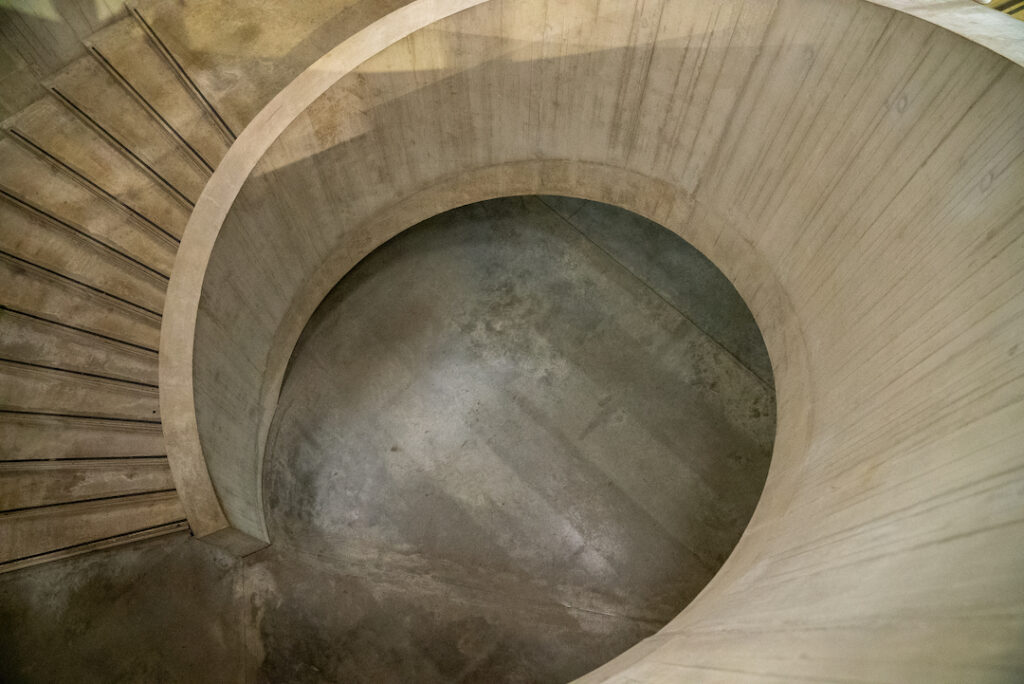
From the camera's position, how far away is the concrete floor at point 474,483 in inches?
225

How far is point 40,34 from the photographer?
5906 millimetres

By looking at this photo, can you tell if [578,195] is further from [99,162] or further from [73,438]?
[73,438]

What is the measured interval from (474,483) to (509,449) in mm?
552

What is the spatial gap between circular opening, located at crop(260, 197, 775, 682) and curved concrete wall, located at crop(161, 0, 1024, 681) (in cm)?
91

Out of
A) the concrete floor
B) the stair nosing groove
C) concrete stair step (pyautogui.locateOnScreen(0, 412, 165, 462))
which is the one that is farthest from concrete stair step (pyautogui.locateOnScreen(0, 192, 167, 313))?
the concrete floor

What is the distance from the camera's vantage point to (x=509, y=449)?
7.30m

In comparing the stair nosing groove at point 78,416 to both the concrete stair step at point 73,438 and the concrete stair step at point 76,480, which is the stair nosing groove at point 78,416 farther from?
the concrete stair step at point 76,480

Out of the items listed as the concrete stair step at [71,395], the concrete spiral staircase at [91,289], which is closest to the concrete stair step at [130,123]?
the concrete spiral staircase at [91,289]

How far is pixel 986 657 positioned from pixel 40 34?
797 cm

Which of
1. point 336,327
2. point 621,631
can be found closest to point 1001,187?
point 621,631

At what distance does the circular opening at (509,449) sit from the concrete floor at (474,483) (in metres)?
0.02

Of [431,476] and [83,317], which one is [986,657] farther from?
[83,317]

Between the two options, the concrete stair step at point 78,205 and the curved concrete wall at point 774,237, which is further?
the concrete stair step at point 78,205

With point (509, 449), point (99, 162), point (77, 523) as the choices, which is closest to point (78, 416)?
point (77, 523)
